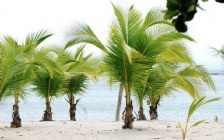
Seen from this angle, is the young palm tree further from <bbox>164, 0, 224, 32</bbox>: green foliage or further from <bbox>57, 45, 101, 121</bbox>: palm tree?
<bbox>164, 0, 224, 32</bbox>: green foliage

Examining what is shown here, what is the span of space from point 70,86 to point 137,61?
3.61 m

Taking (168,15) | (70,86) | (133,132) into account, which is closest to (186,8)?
(168,15)

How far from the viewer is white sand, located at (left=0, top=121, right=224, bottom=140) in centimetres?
842

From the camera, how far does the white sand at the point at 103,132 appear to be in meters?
8.42

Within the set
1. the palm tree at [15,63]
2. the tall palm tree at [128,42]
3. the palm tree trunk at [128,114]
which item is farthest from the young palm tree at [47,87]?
the palm tree trunk at [128,114]

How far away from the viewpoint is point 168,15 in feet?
2.72

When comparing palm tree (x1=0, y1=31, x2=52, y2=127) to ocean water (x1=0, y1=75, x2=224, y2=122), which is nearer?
palm tree (x1=0, y1=31, x2=52, y2=127)

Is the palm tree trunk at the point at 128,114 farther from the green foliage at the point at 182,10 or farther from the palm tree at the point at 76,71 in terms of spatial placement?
the green foliage at the point at 182,10

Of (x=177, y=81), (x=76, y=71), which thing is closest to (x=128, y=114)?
(x=177, y=81)

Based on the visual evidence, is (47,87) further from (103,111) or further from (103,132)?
(103,111)

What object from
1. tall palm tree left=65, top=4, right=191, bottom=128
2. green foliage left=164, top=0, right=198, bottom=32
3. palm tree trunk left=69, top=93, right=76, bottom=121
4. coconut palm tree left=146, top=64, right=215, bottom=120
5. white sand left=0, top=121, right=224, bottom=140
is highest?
tall palm tree left=65, top=4, right=191, bottom=128

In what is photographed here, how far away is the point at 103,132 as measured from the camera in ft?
30.1

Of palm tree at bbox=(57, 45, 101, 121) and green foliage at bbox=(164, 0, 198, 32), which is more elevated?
palm tree at bbox=(57, 45, 101, 121)

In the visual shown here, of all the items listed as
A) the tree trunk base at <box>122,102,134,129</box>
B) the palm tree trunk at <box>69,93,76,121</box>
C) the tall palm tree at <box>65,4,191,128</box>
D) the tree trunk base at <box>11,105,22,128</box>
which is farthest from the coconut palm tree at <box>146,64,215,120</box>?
the tree trunk base at <box>11,105,22,128</box>
